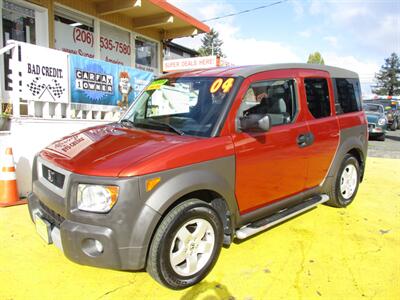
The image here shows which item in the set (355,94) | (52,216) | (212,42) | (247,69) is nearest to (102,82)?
(247,69)

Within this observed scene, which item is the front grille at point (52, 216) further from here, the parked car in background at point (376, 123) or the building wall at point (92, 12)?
the parked car in background at point (376, 123)

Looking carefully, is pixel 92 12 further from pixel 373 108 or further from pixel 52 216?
pixel 373 108

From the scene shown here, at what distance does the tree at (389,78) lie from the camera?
3017 inches

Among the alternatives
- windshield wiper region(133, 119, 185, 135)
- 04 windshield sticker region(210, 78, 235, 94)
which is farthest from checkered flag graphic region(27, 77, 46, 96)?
04 windshield sticker region(210, 78, 235, 94)

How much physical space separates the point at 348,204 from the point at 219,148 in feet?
9.85

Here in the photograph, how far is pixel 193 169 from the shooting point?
2883mm

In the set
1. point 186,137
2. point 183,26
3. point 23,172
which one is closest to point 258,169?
point 186,137

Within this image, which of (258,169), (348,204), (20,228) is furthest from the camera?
(348,204)

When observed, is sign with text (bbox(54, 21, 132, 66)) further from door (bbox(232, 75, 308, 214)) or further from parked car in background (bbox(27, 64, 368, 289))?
door (bbox(232, 75, 308, 214))

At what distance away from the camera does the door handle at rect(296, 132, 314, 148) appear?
3.88 meters

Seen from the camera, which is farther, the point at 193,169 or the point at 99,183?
the point at 193,169

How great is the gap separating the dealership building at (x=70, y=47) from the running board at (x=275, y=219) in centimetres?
368

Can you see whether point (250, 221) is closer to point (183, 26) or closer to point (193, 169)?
point (193, 169)

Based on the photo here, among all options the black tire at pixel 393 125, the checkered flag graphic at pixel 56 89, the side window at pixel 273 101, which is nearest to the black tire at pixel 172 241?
the side window at pixel 273 101
